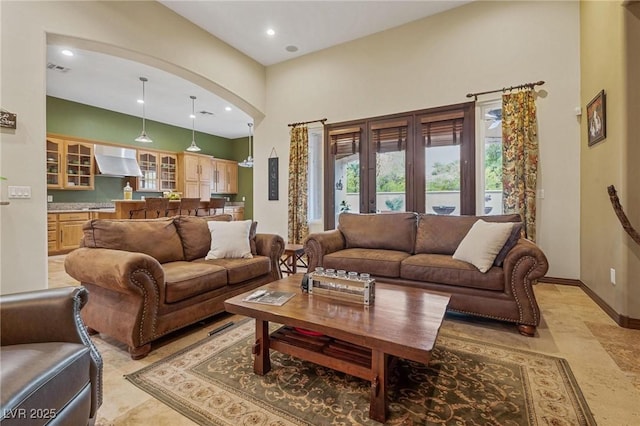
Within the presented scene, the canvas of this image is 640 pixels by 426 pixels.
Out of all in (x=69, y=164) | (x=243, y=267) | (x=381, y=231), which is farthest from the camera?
(x=69, y=164)

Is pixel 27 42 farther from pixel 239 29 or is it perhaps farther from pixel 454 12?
pixel 454 12

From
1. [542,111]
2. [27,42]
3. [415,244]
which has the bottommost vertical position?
[415,244]

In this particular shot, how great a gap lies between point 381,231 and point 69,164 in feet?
22.1

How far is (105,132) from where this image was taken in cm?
702

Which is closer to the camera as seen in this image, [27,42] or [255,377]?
[255,377]

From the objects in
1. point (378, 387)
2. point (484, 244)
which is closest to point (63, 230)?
point (378, 387)

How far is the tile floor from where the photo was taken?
58.1 inches

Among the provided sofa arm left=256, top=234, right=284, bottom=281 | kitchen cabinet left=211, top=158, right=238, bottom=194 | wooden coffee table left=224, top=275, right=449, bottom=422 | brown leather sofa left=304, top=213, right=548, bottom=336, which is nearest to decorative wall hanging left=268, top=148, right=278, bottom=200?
brown leather sofa left=304, top=213, right=548, bottom=336

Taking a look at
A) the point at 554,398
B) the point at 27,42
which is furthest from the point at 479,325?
the point at 27,42

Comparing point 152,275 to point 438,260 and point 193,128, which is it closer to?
point 438,260

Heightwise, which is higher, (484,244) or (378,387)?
(484,244)

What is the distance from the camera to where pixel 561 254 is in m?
3.71

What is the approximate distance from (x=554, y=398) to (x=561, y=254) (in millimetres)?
→ 2798

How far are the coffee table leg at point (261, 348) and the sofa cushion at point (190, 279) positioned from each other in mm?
808
